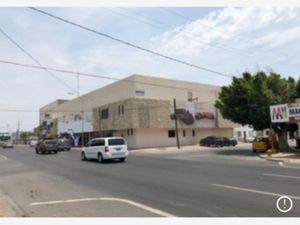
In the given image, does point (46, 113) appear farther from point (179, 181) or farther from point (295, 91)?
point (179, 181)

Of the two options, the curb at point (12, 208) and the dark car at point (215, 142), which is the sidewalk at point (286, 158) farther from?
the dark car at point (215, 142)

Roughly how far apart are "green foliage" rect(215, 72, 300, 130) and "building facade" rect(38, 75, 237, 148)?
1449 cm

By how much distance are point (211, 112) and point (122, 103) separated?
15907 mm

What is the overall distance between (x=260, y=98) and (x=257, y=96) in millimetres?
375

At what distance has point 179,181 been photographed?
563 inches

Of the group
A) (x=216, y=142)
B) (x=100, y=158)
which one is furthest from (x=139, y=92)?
(x=100, y=158)

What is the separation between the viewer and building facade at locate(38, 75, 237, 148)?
51469 millimetres

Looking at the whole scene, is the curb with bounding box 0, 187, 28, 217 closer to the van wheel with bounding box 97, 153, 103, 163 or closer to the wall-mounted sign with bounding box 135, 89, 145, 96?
the van wheel with bounding box 97, 153, 103, 163

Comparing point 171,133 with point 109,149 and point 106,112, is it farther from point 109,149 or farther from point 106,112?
point 109,149

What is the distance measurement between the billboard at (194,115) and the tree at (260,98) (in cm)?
1634

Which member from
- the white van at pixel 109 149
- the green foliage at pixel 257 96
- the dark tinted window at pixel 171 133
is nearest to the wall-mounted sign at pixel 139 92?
the dark tinted window at pixel 171 133

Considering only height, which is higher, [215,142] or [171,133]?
[171,133]

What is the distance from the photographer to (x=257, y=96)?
36406mm

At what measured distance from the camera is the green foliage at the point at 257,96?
36.0 meters
